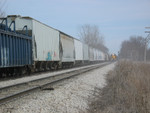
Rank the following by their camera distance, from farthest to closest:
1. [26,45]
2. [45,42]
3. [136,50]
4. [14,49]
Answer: [136,50], [45,42], [26,45], [14,49]

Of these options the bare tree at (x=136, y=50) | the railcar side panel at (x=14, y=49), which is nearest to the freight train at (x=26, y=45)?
the railcar side panel at (x=14, y=49)

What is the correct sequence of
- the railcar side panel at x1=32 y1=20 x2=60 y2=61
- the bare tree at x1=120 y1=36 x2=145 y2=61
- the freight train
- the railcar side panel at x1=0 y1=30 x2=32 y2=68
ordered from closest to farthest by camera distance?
the railcar side panel at x1=0 y1=30 x2=32 y2=68
the freight train
the railcar side panel at x1=32 y1=20 x2=60 y2=61
the bare tree at x1=120 y1=36 x2=145 y2=61

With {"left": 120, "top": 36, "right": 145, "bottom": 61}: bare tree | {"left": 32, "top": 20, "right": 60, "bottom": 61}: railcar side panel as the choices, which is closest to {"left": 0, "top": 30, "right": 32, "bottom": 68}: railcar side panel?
{"left": 32, "top": 20, "right": 60, "bottom": 61}: railcar side panel

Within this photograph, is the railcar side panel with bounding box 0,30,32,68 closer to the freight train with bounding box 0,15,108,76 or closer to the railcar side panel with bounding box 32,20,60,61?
the freight train with bounding box 0,15,108,76

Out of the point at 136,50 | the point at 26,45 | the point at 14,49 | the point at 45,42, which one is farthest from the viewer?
the point at 136,50

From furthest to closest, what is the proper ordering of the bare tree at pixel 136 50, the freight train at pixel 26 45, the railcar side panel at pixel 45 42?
the bare tree at pixel 136 50 < the railcar side panel at pixel 45 42 < the freight train at pixel 26 45

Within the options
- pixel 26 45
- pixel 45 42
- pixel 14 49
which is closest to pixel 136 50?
pixel 45 42

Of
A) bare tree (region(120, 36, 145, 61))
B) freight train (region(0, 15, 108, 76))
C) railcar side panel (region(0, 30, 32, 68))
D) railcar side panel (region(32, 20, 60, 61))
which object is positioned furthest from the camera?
bare tree (region(120, 36, 145, 61))

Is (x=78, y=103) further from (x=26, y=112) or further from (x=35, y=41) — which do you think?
(x=35, y=41)

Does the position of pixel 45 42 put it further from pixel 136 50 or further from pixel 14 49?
pixel 136 50

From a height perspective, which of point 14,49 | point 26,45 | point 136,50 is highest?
point 136,50

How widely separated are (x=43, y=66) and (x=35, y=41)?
11.0 ft

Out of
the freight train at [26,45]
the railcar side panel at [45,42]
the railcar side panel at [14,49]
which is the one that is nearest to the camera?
the railcar side panel at [14,49]

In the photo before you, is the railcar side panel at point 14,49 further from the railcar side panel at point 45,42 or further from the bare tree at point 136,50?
the bare tree at point 136,50
